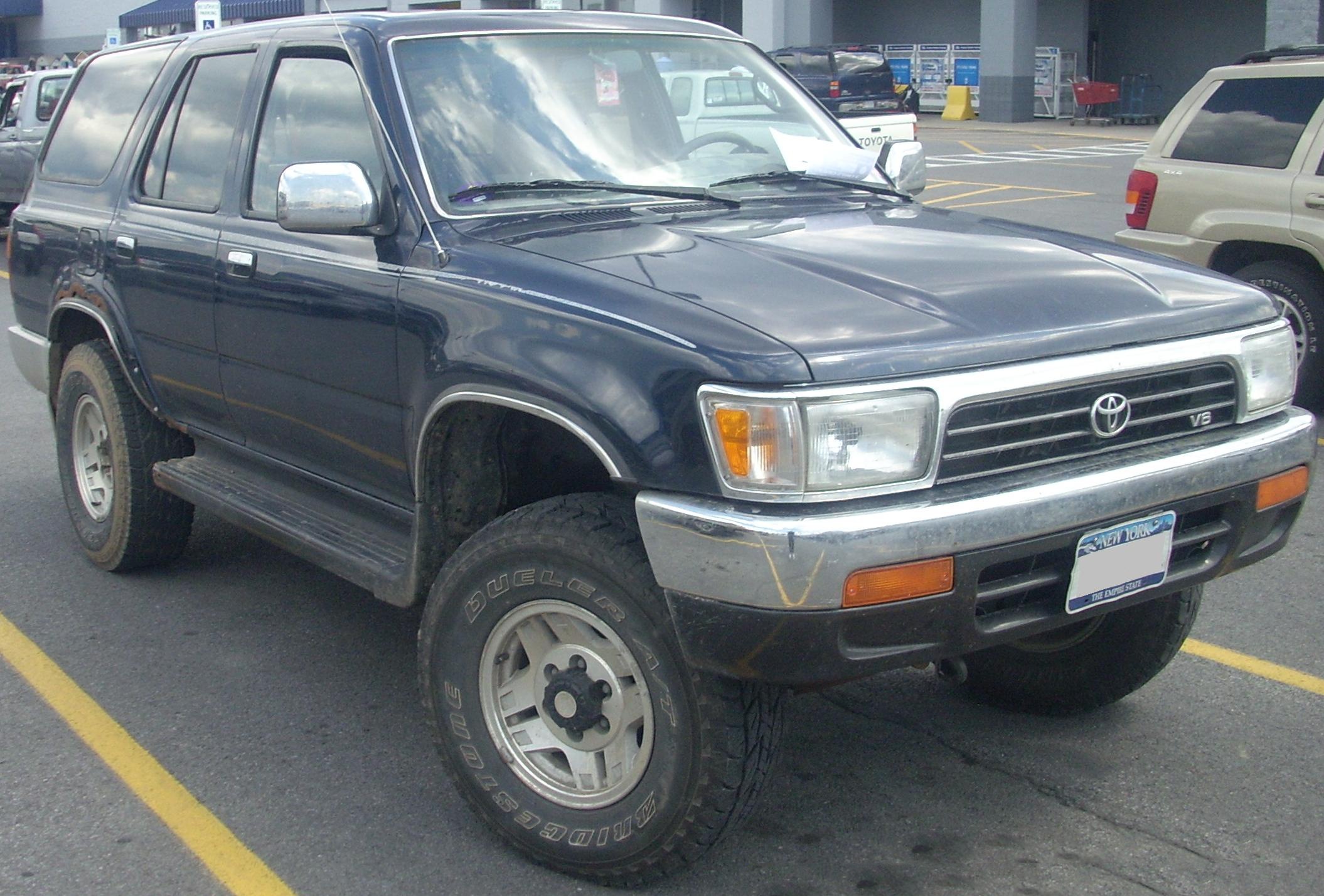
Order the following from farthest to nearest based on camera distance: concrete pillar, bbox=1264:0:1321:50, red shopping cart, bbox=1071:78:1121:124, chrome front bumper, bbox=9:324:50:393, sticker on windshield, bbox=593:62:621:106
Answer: red shopping cart, bbox=1071:78:1121:124
concrete pillar, bbox=1264:0:1321:50
chrome front bumper, bbox=9:324:50:393
sticker on windshield, bbox=593:62:621:106

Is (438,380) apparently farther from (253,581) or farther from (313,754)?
(253,581)

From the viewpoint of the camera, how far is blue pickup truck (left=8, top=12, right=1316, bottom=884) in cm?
285

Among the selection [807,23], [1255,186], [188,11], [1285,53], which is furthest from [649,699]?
[188,11]

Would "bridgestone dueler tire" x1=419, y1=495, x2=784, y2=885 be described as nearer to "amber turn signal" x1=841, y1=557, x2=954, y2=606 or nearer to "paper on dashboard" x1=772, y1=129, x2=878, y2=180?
"amber turn signal" x1=841, y1=557, x2=954, y2=606

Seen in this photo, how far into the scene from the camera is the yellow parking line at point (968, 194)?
1898 centimetres

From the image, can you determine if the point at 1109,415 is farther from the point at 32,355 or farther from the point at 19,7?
the point at 19,7

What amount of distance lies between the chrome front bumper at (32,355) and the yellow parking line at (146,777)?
1.21m

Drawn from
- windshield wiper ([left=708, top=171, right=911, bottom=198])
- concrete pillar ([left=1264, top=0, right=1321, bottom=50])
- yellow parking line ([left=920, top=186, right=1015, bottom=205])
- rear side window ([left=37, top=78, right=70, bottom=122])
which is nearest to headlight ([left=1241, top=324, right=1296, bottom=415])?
windshield wiper ([left=708, top=171, right=911, bottom=198])

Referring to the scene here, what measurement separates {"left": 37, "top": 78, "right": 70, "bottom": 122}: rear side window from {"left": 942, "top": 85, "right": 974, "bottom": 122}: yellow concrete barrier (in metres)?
23.8

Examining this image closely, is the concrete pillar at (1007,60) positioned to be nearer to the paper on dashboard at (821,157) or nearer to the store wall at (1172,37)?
the store wall at (1172,37)

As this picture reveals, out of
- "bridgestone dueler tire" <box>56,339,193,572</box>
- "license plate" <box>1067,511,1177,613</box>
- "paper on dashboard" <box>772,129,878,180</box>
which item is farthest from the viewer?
"bridgestone dueler tire" <box>56,339,193,572</box>

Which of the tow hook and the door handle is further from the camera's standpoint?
the door handle

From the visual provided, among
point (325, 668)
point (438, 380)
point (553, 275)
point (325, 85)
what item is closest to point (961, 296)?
point (553, 275)

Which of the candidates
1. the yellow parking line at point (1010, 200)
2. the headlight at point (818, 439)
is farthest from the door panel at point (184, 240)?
the yellow parking line at point (1010, 200)
